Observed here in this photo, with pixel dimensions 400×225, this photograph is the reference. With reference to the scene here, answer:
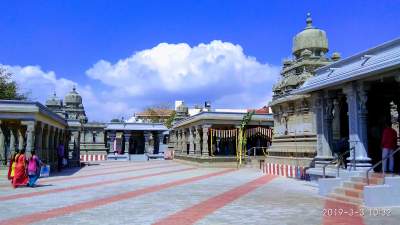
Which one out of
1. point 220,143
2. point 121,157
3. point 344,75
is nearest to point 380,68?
point 344,75

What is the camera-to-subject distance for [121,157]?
4794cm

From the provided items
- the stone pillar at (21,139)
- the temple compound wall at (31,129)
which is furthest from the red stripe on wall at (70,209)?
the stone pillar at (21,139)

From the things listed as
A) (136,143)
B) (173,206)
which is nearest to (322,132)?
(173,206)

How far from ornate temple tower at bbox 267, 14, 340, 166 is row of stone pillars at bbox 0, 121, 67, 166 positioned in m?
13.5

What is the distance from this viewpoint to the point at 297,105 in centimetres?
2391

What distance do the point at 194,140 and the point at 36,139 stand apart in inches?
638

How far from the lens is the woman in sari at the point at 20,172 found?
16250mm

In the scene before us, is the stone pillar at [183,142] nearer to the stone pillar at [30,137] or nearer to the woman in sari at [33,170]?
the stone pillar at [30,137]

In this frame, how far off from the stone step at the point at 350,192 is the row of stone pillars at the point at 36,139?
627 inches

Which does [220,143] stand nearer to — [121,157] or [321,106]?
[121,157]

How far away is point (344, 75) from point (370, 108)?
3.36 m

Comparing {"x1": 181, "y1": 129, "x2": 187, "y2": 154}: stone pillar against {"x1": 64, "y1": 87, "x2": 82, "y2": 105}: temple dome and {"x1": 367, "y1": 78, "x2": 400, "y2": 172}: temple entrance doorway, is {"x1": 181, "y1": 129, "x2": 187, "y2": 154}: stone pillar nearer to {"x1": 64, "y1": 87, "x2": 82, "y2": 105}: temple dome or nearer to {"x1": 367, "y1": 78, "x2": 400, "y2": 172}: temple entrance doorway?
{"x1": 64, "y1": 87, "x2": 82, "y2": 105}: temple dome

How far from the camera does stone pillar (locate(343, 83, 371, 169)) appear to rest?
43.2 feet

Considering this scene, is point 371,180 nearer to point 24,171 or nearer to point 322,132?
point 322,132
